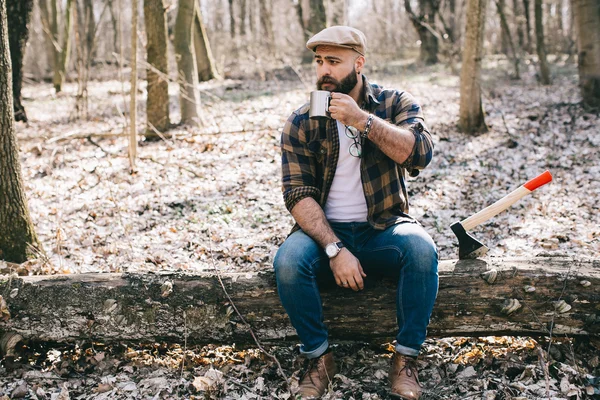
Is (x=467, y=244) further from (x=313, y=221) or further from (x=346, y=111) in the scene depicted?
(x=346, y=111)

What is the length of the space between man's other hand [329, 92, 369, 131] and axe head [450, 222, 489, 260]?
0.97m

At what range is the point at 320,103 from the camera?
10.3 feet

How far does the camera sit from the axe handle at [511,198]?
3.28m

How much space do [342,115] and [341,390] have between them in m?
1.66

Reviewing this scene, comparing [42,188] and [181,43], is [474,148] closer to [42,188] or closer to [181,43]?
[181,43]

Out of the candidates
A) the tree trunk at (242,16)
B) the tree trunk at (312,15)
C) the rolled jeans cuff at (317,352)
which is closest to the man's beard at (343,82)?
the rolled jeans cuff at (317,352)

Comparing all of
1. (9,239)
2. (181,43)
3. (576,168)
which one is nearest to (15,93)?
(181,43)

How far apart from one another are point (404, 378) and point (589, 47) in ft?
29.2

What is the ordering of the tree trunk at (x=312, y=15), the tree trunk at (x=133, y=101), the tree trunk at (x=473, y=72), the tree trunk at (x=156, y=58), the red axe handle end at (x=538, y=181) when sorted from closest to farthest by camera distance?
1. the red axe handle end at (x=538, y=181)
2. the tree trunk at (x=133, y=101)
3. the tree trunk at (x=473, y=72)
4. the tree trunk at (x=156, y=58)
5. the tree trunk at (x=312, y=15)

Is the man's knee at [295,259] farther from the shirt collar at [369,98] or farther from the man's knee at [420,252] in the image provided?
the shirt collar at [369,98]

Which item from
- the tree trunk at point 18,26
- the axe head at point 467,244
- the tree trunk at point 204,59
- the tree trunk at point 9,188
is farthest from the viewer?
the tree trunk at point 204,59

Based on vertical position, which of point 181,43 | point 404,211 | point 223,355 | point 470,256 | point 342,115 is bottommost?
point 223,355

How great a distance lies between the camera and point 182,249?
211 inches

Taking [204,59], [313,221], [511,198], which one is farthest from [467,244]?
[204,59]
